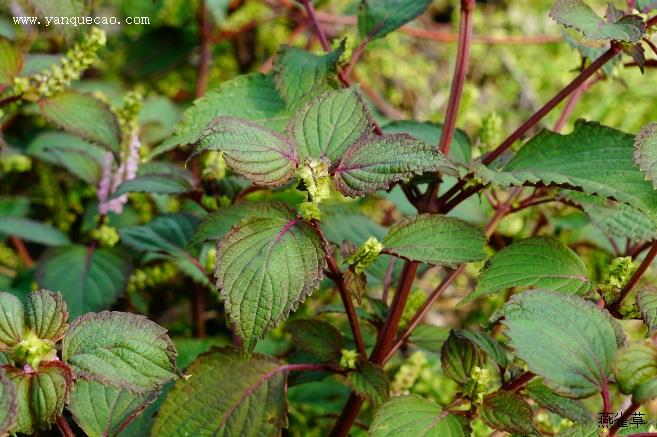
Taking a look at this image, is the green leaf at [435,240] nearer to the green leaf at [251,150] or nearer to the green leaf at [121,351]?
the green leaf at [251,150]

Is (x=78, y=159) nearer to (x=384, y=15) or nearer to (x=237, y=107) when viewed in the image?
(x=237, y=107)

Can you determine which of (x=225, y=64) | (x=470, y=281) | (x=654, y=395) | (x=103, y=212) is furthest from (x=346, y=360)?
(x=225, y=64)

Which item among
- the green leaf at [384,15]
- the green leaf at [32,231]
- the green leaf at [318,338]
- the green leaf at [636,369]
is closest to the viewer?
the green leaf at [636,369]

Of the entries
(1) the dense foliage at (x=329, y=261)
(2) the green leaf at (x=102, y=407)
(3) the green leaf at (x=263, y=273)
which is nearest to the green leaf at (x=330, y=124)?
(1) the dense foliage at (x=329, y=261)

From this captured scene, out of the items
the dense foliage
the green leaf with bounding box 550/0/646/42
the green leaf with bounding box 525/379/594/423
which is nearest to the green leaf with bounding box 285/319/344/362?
the dense foliage

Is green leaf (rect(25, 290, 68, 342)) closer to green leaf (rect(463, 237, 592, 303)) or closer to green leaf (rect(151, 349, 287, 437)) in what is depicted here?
green leaf (rect(151, 349, 287, 437))

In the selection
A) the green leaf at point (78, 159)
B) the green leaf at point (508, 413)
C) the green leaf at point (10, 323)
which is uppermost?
the green leaf at point (78, 159)

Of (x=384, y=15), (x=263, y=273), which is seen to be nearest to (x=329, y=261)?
(x=263, y=273)
